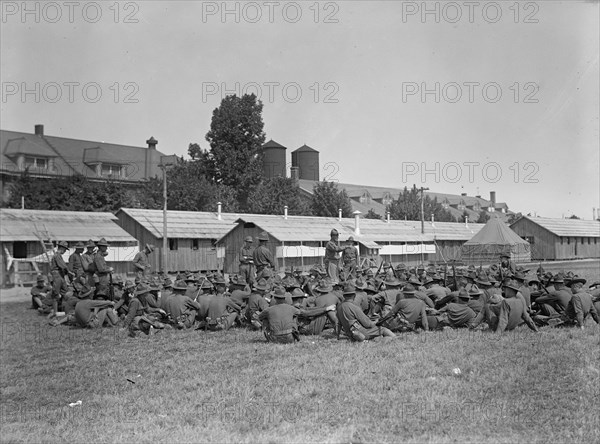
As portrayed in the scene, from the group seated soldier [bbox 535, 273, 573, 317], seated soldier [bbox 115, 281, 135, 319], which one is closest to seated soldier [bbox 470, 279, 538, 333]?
seated soldier [bbox 535, 273, 573, 317]

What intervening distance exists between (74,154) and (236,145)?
1583 centimetres

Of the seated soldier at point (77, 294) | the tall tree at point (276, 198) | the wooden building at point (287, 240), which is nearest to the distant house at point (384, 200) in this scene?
the tall tree at point (276, 198)

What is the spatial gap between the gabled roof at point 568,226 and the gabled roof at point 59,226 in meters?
34.8

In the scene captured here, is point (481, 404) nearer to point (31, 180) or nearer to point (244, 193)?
point (31, 180)

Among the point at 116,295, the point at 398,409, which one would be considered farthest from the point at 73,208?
the point at 398,409

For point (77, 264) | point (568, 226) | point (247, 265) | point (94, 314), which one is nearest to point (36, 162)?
point (77, 264)

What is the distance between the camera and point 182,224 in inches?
1742

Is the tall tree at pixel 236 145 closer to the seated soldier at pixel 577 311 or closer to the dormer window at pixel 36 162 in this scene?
the dormer window at pixel 36 162

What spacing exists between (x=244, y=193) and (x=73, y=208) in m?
19.7

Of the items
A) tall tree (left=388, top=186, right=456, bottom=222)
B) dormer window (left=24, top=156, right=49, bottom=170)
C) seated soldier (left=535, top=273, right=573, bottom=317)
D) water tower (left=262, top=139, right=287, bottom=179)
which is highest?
water tower (left=262, top=139, right=287, bottom=179)

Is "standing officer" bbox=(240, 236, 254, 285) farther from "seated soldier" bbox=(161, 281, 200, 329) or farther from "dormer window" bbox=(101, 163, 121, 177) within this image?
"dormer window" bbox=(101, 163, 121, 177)

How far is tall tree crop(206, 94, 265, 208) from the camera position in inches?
2559

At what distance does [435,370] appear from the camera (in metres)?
11.3

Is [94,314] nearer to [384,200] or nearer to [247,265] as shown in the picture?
[247,265]
